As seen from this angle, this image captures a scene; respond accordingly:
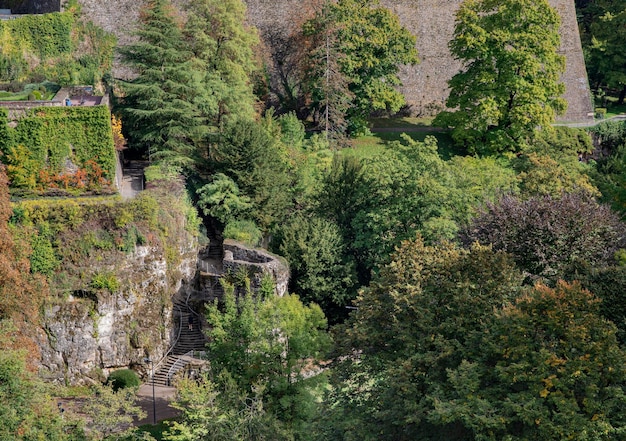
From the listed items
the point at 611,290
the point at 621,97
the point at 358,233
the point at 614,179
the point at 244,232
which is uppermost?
the point at 621,97

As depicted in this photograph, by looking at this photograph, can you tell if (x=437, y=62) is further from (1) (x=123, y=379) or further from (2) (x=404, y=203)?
(1) (x=123, y=379)

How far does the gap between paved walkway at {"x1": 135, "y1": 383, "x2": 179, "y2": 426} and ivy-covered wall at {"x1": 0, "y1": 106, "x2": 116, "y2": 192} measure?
7654 mm

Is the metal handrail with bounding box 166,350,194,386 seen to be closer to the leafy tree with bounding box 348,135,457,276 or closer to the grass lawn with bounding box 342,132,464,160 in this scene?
the leafy tree with bounding box 348,135,457,276

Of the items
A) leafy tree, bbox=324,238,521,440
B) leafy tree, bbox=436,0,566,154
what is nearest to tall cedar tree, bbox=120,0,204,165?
leafy tree, bbox=436,0,566,154

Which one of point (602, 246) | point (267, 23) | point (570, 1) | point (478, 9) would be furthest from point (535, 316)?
point (570, 1)

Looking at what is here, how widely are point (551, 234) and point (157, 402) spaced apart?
14419mm

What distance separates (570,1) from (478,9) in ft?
38.8

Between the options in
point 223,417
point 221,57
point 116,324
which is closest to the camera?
point 223,417

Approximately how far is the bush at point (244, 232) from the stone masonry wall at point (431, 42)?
17277mm

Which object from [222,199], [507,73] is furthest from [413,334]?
[507,73]

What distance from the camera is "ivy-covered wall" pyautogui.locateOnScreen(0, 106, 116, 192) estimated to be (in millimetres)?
35156

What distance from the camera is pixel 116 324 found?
3472cm

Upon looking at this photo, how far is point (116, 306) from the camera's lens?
34625mm

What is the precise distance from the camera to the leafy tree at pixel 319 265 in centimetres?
3788
